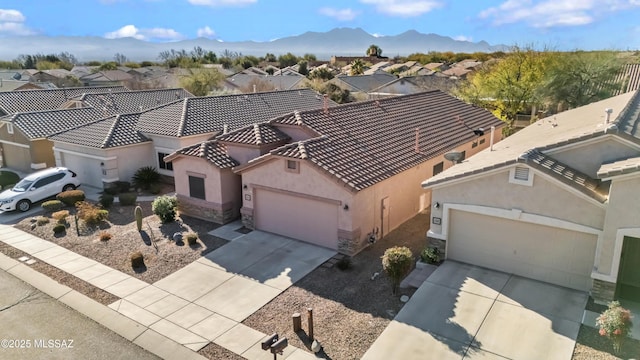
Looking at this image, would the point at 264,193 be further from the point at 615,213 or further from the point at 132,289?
the point at 615,213

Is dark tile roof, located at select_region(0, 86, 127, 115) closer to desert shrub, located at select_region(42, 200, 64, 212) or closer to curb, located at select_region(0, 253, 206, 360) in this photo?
desert shrub, located at select_region(42, 200, 64, 212)

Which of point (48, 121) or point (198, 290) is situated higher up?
point (48, 121)

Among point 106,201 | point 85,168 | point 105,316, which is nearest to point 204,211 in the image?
point 106,201

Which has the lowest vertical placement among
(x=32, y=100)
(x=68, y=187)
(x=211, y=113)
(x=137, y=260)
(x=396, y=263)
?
(x=137, y=260)

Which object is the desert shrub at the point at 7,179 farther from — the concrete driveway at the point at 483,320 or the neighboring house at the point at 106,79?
the neighboring house at the point at 106,79

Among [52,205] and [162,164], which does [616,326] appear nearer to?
[52,205]

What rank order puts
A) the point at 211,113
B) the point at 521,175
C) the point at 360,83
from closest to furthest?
the point at 521,175, the point at 211,113, the point at 360,83
